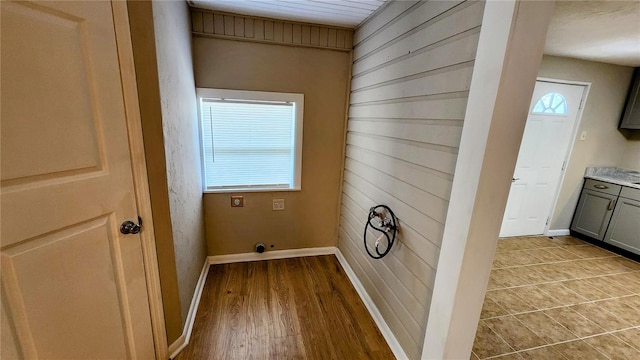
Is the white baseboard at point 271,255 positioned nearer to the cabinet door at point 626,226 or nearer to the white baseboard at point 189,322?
the white baseboard at point 189,322

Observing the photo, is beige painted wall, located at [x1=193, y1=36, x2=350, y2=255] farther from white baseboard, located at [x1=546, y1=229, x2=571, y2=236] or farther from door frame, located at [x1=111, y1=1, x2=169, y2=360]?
white baseboard, located at [x1=546, y1=229, x2=571, y2=236]

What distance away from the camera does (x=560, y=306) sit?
7.07ft

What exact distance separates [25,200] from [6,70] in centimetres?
41

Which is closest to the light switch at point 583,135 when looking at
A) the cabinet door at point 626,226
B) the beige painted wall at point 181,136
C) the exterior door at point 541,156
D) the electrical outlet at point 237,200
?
the exterior door at point 541,156

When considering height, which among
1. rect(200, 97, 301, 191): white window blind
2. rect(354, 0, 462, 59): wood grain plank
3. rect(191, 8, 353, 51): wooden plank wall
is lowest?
rect(200, 97, 301, 191): white window blind

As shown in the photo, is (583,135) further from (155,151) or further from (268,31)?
(155,151)

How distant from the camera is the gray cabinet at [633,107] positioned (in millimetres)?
3189

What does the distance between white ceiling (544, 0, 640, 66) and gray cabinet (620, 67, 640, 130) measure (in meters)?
0.33

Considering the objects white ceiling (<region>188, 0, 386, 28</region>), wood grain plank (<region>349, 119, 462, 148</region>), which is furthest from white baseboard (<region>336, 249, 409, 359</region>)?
white ceiling (<region>188, 0, 386, 28</region>)

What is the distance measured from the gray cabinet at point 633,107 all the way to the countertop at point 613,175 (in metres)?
0.61

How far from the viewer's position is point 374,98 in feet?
6.40

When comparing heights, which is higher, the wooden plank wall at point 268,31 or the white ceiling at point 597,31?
the white ceiling at point 597,31

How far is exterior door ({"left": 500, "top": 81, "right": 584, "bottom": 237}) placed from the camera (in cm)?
313

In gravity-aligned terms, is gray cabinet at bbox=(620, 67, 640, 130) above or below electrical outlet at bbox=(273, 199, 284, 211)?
above
